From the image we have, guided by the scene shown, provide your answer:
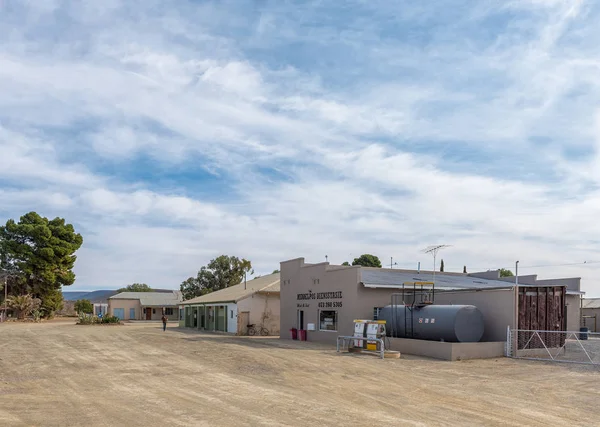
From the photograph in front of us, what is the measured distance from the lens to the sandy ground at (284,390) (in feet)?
42.7

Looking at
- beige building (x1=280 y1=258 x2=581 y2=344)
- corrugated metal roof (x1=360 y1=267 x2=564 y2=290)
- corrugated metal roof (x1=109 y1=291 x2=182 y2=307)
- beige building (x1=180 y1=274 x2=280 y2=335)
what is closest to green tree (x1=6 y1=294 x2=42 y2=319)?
corrugated metal roof (x1=109 y1=291 x2=182 y2=307)

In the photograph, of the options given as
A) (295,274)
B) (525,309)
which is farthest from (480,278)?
(525,309)

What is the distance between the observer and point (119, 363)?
23609 mm

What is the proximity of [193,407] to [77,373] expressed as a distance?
829cm

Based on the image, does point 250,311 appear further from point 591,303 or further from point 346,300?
point 591,303

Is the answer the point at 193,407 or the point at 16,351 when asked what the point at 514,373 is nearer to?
the point at 193,407

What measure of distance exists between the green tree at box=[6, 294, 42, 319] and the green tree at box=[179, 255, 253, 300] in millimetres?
26026

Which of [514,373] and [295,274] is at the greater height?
[295,274]

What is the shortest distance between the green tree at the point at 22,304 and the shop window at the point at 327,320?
46.0 m

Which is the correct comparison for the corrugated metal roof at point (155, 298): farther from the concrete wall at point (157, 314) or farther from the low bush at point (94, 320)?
the low bush at point (94, 320)

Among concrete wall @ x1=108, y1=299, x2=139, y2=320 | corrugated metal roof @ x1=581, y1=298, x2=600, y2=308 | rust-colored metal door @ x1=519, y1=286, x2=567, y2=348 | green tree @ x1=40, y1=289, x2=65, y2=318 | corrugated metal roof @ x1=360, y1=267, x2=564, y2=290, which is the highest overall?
corrugated metal roof @ x1=360, y1=267, x2=564, y2=290

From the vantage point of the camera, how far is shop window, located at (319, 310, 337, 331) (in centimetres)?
3703

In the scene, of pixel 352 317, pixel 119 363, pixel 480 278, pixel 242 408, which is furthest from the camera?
pixel 480 278

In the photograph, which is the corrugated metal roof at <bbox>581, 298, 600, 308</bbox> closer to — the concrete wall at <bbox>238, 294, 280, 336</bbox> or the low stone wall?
the concrete wall at <bbox>238, 294, 280, 336</bbox>
